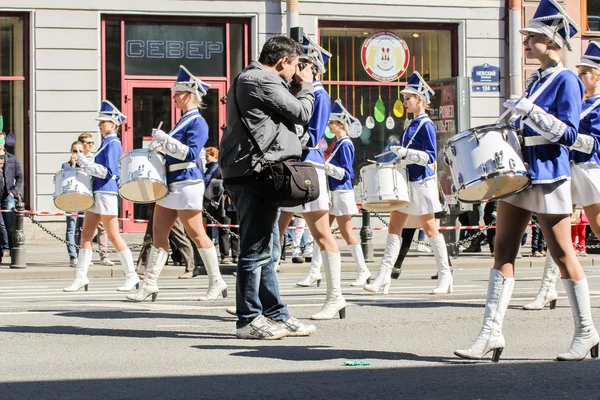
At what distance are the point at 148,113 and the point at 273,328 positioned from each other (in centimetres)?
1444

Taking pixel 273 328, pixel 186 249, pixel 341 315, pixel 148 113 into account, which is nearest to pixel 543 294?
pixel 341 315

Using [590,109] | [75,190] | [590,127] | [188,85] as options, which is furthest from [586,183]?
[75,190]

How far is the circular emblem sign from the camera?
Answer: 2359 centimetres

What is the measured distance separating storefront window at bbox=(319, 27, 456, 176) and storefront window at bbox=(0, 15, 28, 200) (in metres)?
5.77

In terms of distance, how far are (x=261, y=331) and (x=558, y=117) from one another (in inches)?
101

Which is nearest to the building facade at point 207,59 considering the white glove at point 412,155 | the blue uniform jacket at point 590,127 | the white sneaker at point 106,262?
the white sneaker at point 106,262

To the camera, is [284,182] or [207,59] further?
[207,59]

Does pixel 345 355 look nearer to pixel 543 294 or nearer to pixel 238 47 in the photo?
pixel 543 294

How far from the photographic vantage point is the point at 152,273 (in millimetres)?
11055

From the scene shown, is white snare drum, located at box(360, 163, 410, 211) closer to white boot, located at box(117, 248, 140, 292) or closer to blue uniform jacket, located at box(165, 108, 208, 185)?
blue uniform jacket, located at box(165, 108, 208, 185)

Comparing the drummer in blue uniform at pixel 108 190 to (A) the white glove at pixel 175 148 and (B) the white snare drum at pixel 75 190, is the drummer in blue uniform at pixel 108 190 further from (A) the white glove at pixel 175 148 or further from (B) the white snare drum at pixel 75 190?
(A) the white glove at pixel 175 148

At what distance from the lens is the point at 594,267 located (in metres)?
17.5

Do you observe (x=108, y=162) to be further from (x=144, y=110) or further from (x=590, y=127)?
(x=144, y=110)

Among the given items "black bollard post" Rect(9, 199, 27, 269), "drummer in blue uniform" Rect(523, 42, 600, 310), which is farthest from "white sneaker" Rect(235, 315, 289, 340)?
"black bollard post" Rect(9, 199, 27, 269)
